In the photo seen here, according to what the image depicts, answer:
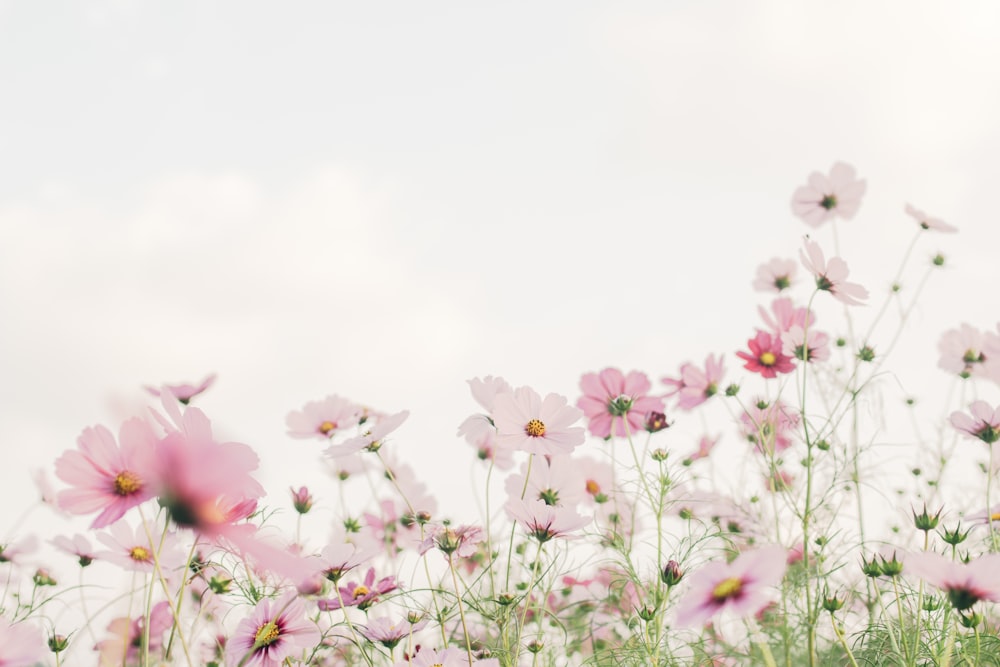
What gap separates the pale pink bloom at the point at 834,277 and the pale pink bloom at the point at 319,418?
798 millimetres

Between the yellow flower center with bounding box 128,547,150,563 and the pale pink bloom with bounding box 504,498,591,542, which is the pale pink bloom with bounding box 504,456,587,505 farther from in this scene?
the yellow flower center with bounding box 128,547,150,563

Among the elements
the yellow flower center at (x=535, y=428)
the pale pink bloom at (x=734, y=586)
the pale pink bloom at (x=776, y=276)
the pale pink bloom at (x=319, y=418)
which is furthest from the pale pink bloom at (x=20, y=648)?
the pale pink bloom at (x=776, y=276)

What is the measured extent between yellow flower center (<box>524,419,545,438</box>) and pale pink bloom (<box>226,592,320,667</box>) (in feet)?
1.04

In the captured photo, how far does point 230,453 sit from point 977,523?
1.13m

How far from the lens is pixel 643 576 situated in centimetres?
129

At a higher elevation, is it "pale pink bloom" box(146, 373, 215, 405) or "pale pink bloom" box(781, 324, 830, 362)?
"pale pink bloom" box(781, 324, 830, 362)

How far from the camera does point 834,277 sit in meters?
1.24

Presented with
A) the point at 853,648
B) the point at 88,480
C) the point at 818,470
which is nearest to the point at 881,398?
the point at 818,470

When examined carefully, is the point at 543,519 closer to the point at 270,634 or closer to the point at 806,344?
the point at 270,634

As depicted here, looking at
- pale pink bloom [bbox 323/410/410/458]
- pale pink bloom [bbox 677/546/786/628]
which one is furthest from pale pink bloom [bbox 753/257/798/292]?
pale pink bloom [bbox 677/546/786/628]

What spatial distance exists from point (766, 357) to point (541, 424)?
559mm

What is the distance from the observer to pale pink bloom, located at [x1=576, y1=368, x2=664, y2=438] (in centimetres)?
138

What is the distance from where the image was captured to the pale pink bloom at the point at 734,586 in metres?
0.57

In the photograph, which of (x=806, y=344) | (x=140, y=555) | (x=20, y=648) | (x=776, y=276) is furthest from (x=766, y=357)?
(x=20, y=648)
